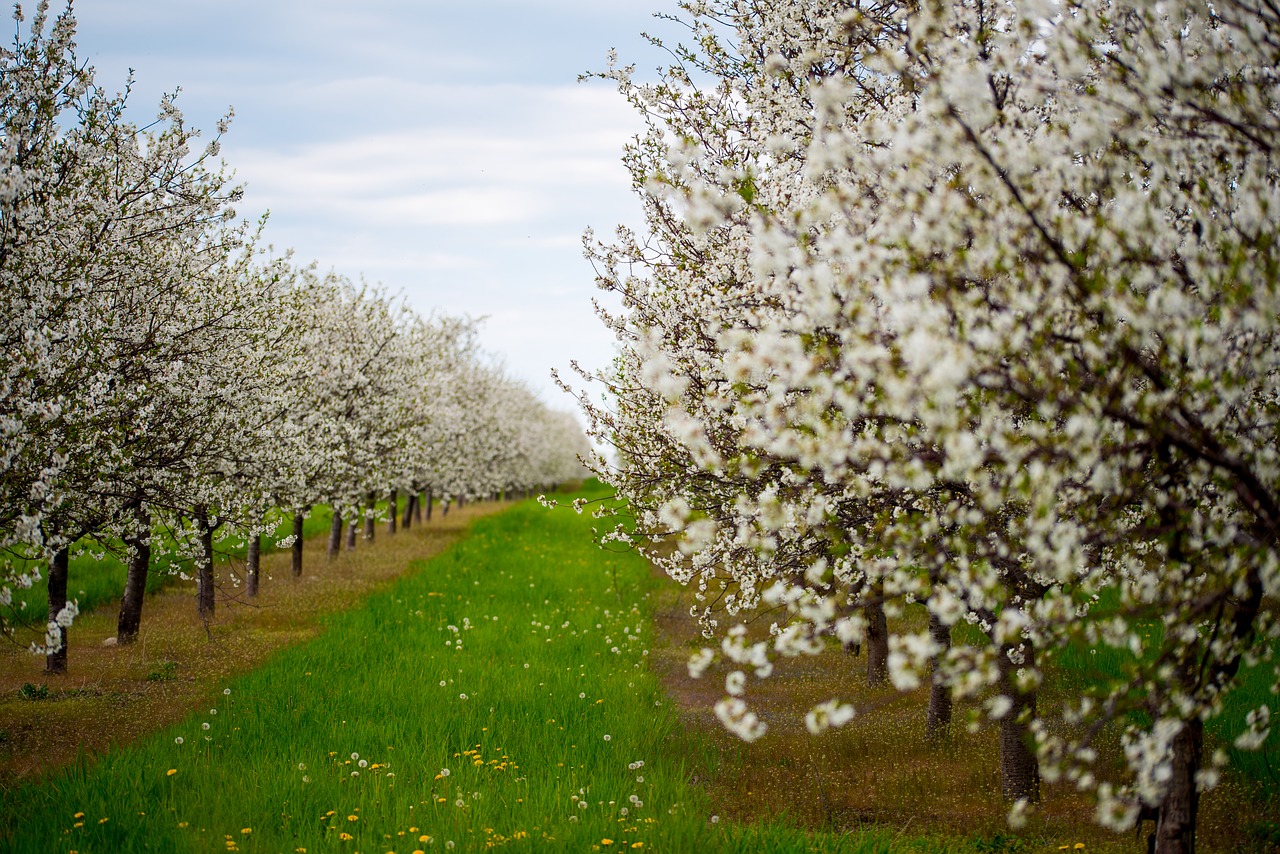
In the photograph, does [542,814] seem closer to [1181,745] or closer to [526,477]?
[1181,745]

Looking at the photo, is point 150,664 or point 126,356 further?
point 150,664

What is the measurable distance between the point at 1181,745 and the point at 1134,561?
1.30 meters

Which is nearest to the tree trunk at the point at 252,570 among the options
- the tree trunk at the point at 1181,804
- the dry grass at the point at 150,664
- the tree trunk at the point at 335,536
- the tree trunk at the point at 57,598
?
the dry grass at the point at 150,664

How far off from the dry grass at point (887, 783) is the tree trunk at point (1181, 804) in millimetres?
1916

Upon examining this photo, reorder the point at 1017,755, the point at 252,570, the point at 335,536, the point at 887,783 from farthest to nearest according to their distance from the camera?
the point at 335,536 → the point at 252,570 → the point at 887,783 → the point at 1017,755

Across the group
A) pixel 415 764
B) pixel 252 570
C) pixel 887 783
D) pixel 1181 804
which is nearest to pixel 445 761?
pixel 415 764

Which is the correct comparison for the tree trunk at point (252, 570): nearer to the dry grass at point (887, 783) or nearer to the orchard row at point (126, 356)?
the orchard row at point (126, 356)

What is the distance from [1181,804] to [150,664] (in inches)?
567

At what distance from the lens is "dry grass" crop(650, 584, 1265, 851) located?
26.6ft

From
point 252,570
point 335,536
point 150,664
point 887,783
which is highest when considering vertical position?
point 335,536

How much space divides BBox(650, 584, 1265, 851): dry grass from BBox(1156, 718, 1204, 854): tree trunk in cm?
192

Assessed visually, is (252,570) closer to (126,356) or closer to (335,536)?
(335,536)

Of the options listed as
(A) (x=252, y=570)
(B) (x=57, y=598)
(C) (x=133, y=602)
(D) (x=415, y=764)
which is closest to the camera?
(D) (x=415, y=764)

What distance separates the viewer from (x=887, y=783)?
31.3 ft
